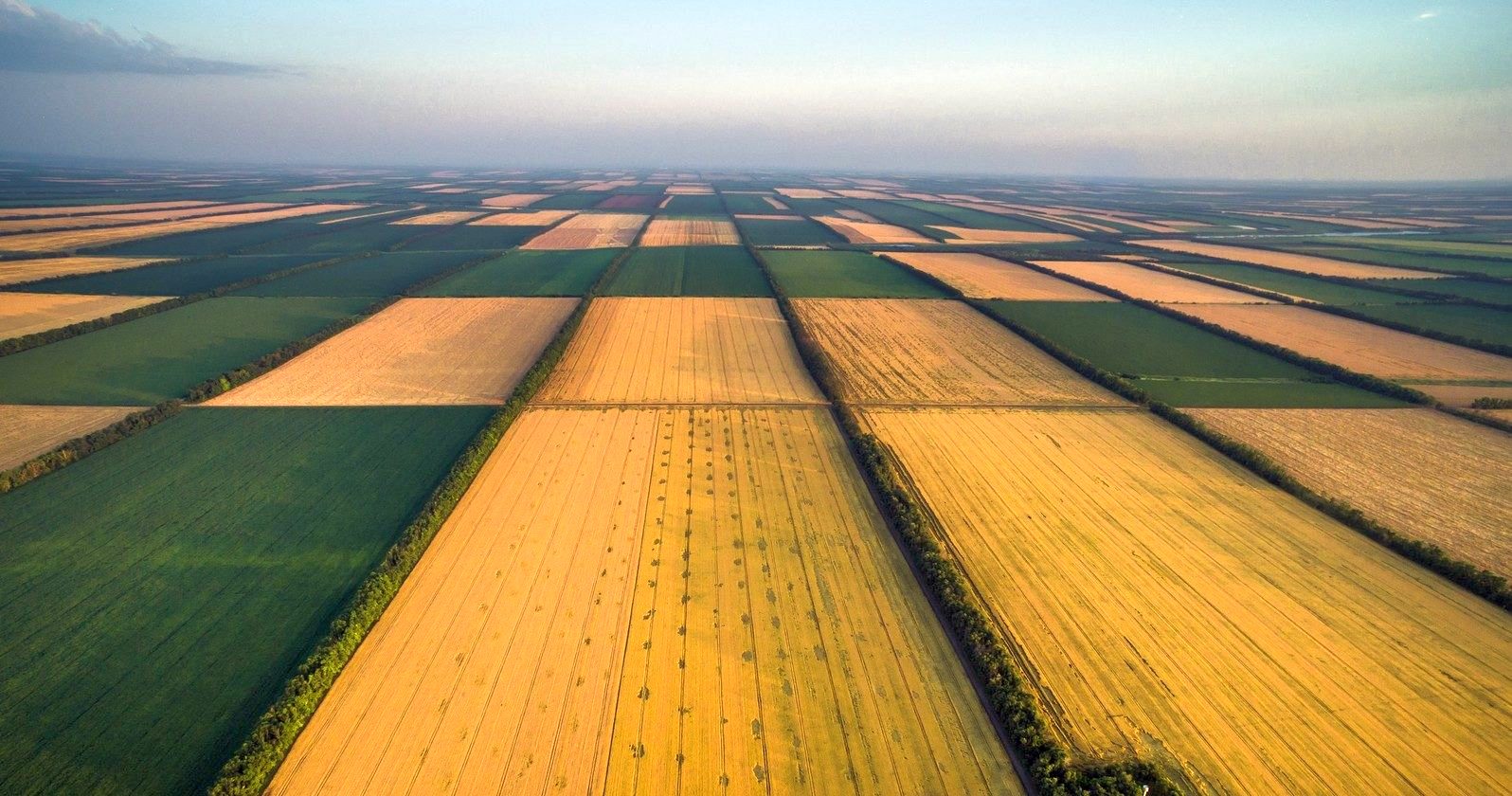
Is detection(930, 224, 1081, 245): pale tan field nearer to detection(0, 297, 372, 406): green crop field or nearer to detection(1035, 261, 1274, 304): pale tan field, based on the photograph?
detection(1035, 261, 1274, 304): pale tan field

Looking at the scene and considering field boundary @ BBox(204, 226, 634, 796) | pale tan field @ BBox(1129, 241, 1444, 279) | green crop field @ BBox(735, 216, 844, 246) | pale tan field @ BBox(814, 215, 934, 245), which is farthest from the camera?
pale tan field @ BBox(814, 215, 934, 245)

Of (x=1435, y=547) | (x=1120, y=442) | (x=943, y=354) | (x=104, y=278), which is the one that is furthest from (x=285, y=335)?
(x=1435, y=547)

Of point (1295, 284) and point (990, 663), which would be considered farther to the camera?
point (1295, 284)

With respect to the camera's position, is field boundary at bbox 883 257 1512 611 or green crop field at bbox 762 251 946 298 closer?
field boundary at bbox 883 257 1512 611

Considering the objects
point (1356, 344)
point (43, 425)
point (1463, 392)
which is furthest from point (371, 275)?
point (1463, 392)

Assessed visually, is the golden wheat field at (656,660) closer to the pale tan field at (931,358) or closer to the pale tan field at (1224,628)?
the pale tan field at (1224,628)

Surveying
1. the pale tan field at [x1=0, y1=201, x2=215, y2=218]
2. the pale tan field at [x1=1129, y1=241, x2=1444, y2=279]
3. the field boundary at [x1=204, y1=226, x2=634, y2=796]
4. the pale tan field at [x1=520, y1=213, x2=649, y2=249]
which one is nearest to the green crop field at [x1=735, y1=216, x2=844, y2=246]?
the pale tan field at [x1=520, y1=213, x2=649, y2=249]

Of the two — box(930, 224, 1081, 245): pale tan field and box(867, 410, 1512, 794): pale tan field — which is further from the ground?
box(930, 224, 1081, 245): pale tan field

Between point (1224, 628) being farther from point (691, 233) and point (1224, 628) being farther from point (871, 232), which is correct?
point (871, 232)
